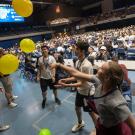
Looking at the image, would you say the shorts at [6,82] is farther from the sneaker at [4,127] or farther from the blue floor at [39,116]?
the sneaker at [4,127]

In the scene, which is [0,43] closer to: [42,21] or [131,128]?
[42,21]

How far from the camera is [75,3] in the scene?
3497 centimetres

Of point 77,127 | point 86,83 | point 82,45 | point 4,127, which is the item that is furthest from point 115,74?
point 4,127

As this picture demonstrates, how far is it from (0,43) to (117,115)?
27.8 metres

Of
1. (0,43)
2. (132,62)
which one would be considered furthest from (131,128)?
(0,43)

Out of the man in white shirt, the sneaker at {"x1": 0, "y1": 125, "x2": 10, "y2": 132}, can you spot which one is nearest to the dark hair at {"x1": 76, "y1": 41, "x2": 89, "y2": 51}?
the man in white shirt

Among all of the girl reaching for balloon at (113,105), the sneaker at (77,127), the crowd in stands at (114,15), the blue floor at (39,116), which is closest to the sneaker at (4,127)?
the blue floor at (39,116)

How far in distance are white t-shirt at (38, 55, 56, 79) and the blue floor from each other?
91 cm

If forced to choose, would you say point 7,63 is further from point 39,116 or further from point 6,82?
point 6,82

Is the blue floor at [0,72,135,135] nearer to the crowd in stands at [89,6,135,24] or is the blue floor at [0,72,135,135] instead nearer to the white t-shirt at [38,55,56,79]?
the white t-shirt at [38,55,56,79]

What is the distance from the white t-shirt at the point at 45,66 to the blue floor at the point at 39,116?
3.00 feet

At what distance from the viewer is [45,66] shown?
5035 mm

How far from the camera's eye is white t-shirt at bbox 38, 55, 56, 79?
499cm

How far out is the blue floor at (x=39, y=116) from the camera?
4367 millimetres
